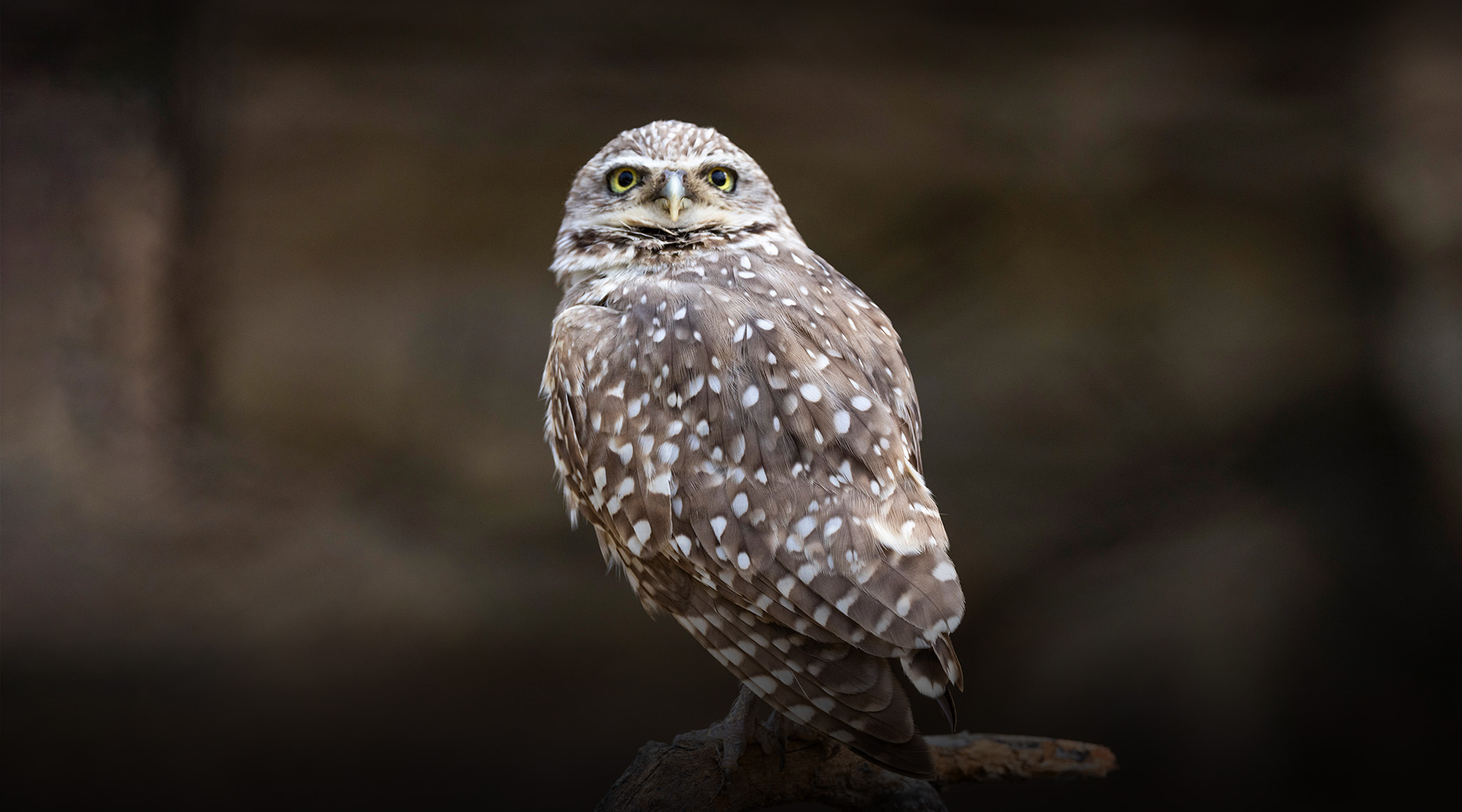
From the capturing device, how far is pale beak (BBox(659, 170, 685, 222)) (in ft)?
5.54

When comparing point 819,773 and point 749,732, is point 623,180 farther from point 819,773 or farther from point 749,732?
point 819,773

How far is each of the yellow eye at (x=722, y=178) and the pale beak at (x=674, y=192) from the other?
0.09m

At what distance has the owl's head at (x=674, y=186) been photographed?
5.70 ft

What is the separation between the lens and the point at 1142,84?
3.10m

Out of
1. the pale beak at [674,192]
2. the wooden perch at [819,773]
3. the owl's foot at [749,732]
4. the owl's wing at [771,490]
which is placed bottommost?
the wooden perch at [819,773]

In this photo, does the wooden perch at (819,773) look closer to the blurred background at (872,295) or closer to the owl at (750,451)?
the owl at (750,451)

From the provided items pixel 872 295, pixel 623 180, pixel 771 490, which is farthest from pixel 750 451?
pixel 872 295

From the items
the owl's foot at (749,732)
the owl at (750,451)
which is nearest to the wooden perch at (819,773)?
the owl's foot at (749,732)

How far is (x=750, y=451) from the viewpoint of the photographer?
1.42 meters

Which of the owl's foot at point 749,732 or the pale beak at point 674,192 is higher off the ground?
the pale beak at point 674,192

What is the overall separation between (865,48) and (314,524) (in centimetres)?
269

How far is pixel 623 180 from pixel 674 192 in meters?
0.17

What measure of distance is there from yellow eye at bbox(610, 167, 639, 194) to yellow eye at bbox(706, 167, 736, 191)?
0.51 ft

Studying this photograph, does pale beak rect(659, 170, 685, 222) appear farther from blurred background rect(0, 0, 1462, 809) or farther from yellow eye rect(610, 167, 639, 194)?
blurred background rect(0, 0, 1462, 809)
